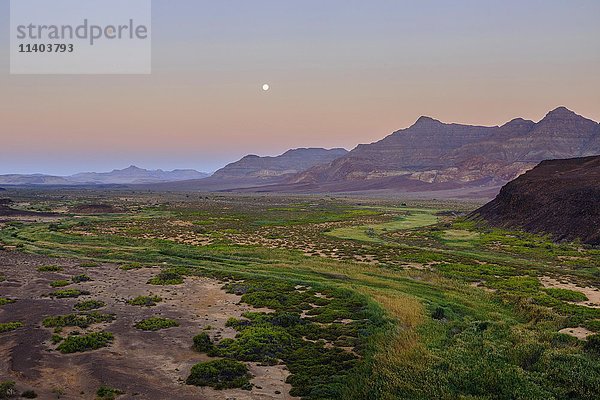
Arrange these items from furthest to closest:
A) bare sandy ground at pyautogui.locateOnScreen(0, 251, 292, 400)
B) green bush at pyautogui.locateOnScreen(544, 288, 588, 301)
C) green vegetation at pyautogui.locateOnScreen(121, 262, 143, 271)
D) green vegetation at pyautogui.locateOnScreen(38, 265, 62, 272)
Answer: green vegetation at pyautogui.locateOnScreen(121, 262, 143, 271)
green vegetation at pyautogui.locateOnScreen(38, 265, 62, 272)
green bush at pyautogui.locateOnScreen(544, 288, 588, 301)
bare sandy ground at pyautogui.locateOnScreen(0, 251, 292, 400)

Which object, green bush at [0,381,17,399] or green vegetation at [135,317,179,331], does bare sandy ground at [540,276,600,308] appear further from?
green bush at [0,381,17,399]

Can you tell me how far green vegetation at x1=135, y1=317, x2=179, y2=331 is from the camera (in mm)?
25000

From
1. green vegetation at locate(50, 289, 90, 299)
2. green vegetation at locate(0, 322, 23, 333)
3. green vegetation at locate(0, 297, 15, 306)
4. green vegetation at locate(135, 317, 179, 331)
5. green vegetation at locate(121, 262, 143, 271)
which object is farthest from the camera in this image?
green vegetation at locate(121, 262, 143, 271)

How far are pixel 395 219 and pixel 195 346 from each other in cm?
8654

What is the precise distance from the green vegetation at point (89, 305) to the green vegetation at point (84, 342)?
5993mm

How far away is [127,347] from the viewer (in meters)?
22.1

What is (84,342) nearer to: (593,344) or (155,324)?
(155,324)

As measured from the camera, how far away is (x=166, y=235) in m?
70.4

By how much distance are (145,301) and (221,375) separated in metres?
14.0

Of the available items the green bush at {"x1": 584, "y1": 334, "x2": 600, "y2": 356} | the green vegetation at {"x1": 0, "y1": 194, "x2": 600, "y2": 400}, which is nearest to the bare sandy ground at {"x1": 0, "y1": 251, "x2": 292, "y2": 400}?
the green vegetation at {"x1": 0, "y1": 194, "x2": 600, "y2": 400}

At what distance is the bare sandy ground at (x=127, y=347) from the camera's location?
17688mm

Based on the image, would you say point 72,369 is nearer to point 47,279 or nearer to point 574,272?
point 47,279

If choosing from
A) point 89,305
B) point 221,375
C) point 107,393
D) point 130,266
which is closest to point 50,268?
point 130,266

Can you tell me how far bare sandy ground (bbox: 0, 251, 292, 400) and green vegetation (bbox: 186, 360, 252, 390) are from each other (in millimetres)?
407
